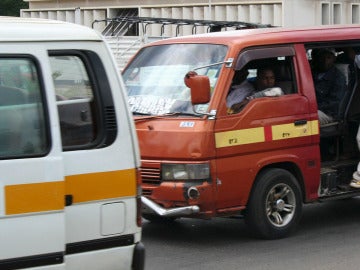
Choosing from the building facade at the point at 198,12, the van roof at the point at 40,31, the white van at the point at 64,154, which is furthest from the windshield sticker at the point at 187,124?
the building facade at the point at 198,12

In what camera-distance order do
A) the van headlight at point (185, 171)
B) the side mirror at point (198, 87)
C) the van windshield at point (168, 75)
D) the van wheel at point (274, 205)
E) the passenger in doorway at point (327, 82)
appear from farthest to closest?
the passenger in doorway at point (327, 82)
the van windshield at point (168, 75)
the van wheel at point (274, 205)
the van headlight at point (185, 171)
the side mirror at point (198, 87)

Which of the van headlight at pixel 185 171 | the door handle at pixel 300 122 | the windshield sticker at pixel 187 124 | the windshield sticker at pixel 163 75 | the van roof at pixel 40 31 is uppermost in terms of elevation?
the van roof at pixel 40 31

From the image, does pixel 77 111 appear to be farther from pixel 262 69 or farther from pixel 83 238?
pixel 262 69

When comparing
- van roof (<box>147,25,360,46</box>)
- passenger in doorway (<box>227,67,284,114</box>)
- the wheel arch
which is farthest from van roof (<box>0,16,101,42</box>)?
the wheel arch

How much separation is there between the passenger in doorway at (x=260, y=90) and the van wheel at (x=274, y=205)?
75cm

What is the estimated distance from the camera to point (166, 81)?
27.9 ft

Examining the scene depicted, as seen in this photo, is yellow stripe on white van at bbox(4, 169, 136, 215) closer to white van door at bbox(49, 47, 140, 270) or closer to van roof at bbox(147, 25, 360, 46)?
white van door at bbox(49, 47, 140, 270)

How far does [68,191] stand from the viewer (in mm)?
4785

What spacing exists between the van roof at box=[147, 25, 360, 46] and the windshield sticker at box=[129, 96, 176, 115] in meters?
0.77

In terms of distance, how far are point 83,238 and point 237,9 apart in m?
37.3

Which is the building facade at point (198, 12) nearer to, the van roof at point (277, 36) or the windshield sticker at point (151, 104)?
the van roof at point (277, 36)

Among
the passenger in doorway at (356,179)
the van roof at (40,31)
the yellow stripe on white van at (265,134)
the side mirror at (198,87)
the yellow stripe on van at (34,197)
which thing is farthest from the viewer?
the passenger in doorway at (356,179)

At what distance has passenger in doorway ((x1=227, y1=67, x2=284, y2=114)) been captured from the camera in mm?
8094

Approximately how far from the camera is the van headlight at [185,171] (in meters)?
7.71
